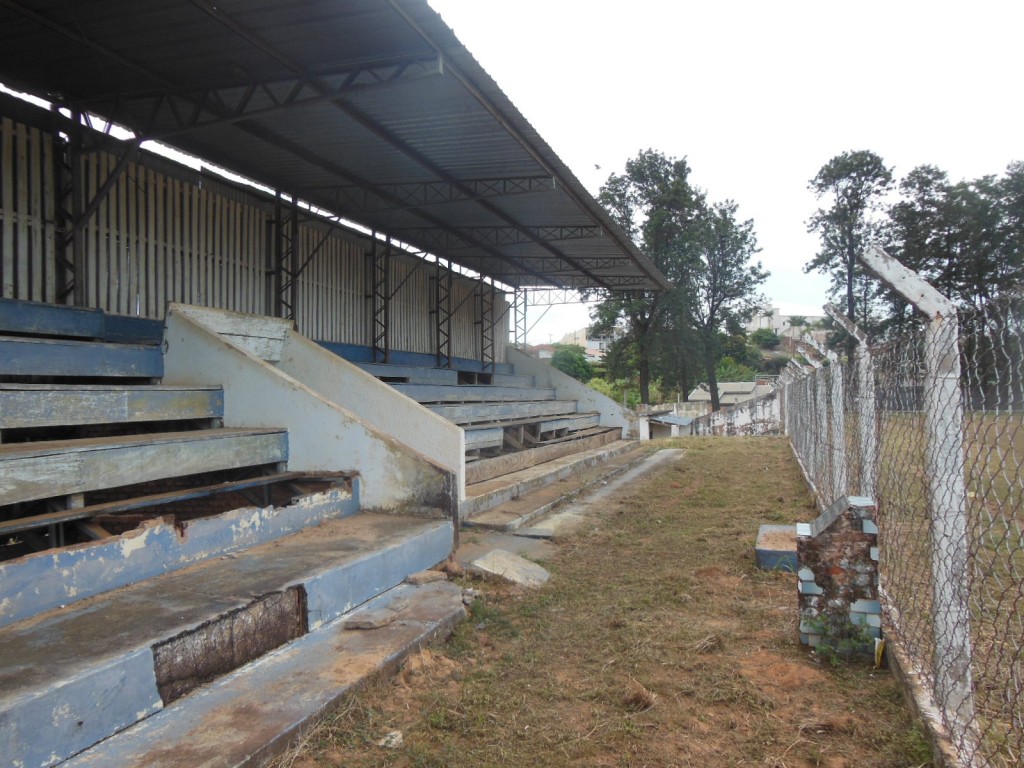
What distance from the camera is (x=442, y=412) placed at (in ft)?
29.8

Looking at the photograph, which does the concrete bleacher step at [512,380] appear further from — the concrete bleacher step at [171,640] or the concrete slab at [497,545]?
the concrete bleacher step at [171,640]

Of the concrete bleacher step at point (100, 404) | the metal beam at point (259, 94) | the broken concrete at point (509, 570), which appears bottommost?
the broken concrete at point (509, 570)

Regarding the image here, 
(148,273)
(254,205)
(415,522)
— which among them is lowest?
(415,522)

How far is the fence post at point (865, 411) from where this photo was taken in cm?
382

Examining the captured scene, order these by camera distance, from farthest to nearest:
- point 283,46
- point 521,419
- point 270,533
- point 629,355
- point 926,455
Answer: point 629,355
point 521,419
point 283,46
point 270,533
point 926,455

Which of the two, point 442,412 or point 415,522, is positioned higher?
point 442,412

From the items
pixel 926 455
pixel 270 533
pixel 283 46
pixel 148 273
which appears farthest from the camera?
pixel 148 273

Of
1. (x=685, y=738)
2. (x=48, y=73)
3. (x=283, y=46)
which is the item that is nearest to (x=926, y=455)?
(x=685, y=738)

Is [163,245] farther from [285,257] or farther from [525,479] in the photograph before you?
[525,479]

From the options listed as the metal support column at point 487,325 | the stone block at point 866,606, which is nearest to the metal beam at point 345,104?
the stone block at point 866,606

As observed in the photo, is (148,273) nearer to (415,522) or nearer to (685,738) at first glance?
(415,522)

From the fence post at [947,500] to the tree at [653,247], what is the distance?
29295 mm

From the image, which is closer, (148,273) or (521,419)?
(148,273)

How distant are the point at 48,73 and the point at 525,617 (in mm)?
6577
